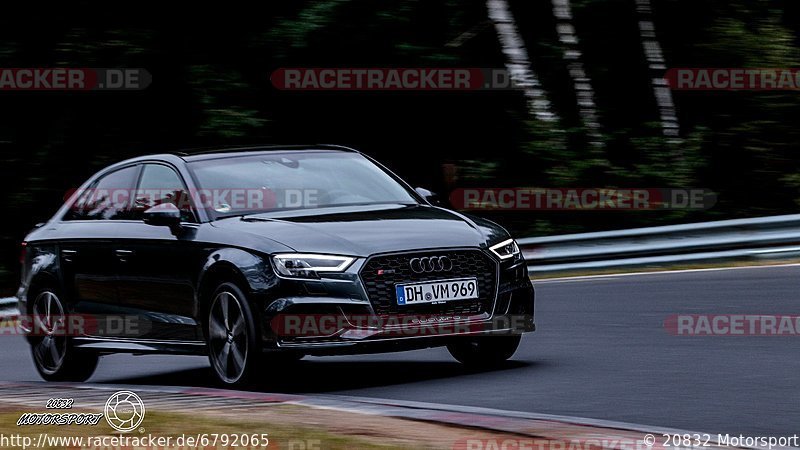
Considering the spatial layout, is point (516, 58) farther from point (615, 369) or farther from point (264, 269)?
point (264, 269)

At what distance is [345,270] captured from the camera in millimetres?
9625

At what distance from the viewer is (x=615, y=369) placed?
10.2m

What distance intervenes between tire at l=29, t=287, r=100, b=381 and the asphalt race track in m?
0.20

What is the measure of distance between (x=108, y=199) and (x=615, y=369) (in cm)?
405

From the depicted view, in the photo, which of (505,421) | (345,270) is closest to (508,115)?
(345,270)

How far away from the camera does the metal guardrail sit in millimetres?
16562

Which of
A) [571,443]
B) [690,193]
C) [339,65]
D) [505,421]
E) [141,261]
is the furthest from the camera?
[339,65]

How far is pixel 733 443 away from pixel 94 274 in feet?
18.7

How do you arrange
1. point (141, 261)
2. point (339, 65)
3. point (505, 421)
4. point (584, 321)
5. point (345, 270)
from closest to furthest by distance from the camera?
point (505, 421)
point (345, 270)
point (141, 261)
point (584, 321)
point (339, 65)

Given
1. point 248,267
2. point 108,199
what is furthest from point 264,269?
point 108,199

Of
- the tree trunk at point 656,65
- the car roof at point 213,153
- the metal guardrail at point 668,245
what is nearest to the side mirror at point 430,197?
the car roof at point 213,153

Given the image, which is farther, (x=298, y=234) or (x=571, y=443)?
Answer: (x=298, y=234)

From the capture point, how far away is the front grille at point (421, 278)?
968 cm

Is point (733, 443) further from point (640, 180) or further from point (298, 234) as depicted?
point (640, 180)
